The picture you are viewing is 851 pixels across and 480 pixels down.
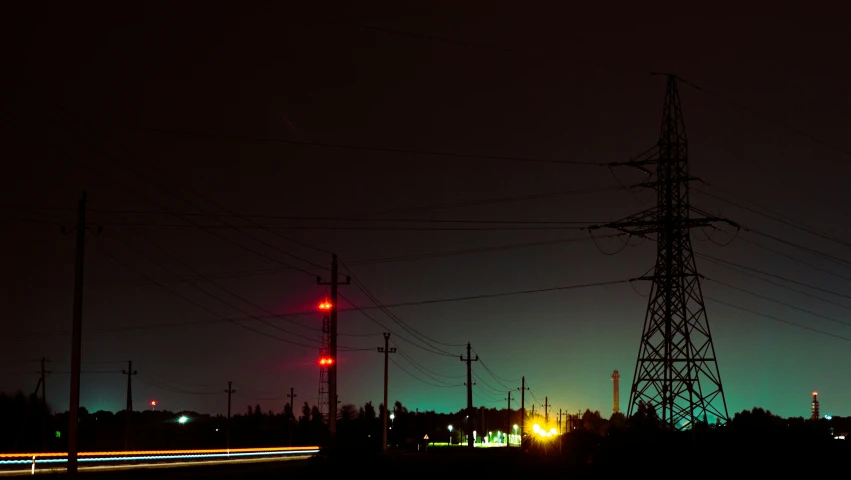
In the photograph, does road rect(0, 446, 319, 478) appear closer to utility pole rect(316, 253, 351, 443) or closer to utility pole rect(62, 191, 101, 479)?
utility pole rect(316, 253, 351, 443)

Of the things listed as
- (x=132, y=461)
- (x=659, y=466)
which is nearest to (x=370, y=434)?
(x=132, y=461)

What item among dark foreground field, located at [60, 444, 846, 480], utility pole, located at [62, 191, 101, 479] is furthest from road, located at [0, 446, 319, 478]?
utility pole, located at [62, 191, 101, 479]

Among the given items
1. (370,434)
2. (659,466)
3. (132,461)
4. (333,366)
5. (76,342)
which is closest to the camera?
(76,342)

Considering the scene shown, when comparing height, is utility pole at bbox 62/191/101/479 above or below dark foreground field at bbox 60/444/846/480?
above

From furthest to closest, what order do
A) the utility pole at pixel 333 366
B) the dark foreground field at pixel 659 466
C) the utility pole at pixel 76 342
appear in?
the utility pole at pixel 333 366
the dark foreground field at pixel 659 466
the utility pole at pixel 76 342

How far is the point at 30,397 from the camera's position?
99.4 meters

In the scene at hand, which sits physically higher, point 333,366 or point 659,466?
point 333,366

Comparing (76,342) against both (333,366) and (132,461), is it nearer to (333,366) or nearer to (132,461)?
(333,366)

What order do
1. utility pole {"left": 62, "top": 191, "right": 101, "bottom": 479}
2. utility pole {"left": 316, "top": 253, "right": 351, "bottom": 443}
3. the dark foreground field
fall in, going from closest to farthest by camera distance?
utility pole {"left": 62, "top": 191, "right": 101, "bottom": 479} → the dark foreground field → utility pole {"left": 316, "top": 253, "right": 351, "bottom": 443}

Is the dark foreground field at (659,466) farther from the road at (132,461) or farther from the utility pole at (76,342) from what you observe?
the utility pole at (76,342)

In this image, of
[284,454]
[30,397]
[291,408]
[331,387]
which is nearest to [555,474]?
[331,387]

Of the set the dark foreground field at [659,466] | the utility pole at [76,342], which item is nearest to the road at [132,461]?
the dark foreground field at [659,466]

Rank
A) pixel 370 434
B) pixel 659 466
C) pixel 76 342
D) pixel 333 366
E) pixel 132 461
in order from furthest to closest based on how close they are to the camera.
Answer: pixel 370 434, pixel 132 461, pixel 333 366, pixel 659 466, pixel 76 342

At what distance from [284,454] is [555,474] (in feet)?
135
